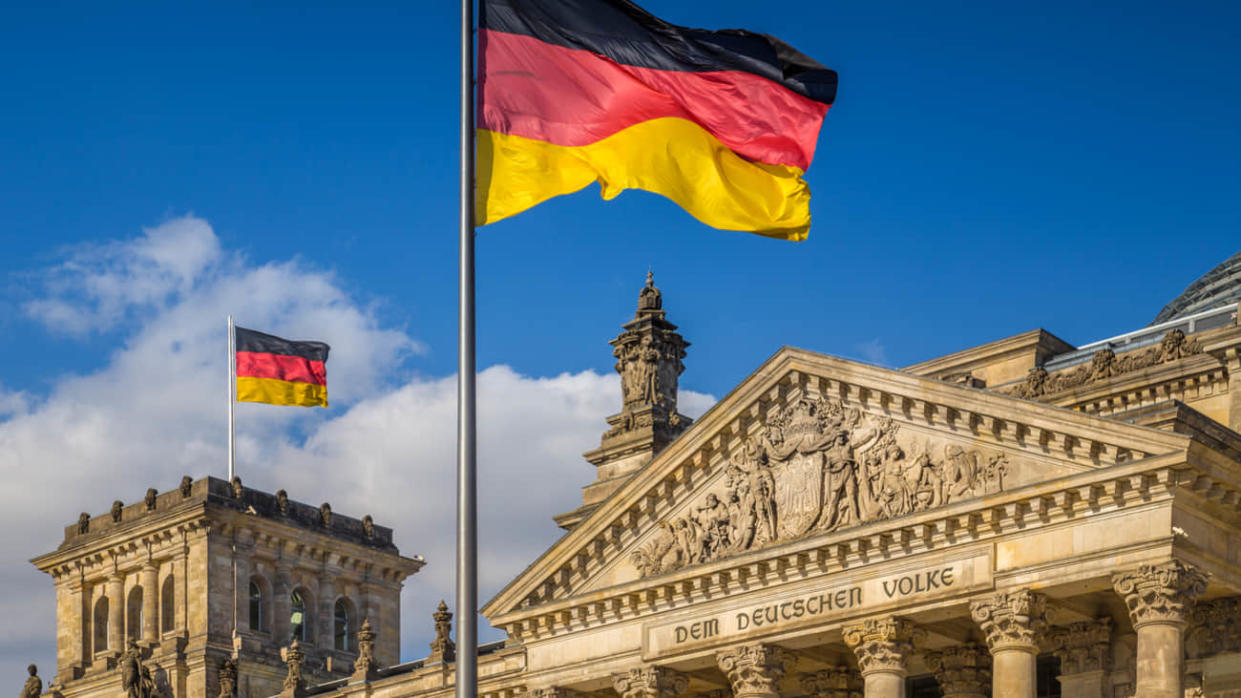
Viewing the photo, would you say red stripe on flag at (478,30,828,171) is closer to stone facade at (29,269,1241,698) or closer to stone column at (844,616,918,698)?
stone facade at (29,269,1241,698)

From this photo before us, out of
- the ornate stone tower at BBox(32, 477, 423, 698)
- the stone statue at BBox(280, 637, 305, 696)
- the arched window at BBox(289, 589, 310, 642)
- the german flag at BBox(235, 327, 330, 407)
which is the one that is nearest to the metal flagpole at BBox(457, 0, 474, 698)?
the stone statue at BBox(280, 637, 305, 696)

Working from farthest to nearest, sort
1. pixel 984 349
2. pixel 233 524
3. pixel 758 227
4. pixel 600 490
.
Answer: pixel 233 524, pixel 600 490, pixel 984 349, pixel 758 227

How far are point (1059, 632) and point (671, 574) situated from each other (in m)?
9.12

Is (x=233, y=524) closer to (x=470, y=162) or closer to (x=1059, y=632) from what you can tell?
(x=1059, y=632)

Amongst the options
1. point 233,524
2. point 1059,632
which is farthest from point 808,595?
point 233,524

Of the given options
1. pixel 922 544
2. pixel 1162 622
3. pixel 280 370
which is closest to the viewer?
pixel 1162 622

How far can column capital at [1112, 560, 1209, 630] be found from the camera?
39719 millimetres

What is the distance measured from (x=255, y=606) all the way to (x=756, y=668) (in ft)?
137

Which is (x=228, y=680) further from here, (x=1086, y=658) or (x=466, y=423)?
(x=466, y=423)

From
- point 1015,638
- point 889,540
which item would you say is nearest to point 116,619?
point 889,540

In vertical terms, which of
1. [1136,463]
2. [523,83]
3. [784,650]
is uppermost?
[523,83]

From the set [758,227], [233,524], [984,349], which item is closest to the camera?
[758,227]

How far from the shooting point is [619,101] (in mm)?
27547

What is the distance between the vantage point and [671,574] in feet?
159
